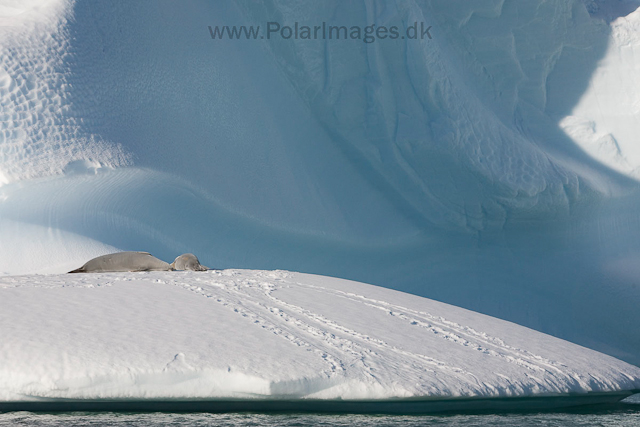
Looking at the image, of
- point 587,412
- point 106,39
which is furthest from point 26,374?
point 106,39

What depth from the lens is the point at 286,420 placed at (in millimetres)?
1672

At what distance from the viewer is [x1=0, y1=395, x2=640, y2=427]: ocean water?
1.60 meters

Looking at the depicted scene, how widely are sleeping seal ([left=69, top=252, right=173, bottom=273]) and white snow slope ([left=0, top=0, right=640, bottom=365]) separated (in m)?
1.12

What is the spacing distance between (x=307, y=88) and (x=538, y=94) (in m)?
2.22

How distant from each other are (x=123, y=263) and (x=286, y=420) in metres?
1.66

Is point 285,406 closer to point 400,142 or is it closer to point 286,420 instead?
point 286,420

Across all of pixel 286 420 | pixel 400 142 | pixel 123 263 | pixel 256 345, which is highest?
pixel 400 142

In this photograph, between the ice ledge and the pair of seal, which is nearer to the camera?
the ice ledge

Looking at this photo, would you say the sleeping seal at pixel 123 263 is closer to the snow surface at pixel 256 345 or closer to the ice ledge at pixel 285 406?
the snow surface at pixel 256 345

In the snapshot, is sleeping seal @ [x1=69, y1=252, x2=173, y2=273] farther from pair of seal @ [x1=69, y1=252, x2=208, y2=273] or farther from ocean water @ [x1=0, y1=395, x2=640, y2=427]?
ocean water @ [x1=0, y1=395, x2=640, y2=427]

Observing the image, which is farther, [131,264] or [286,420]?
[131,264]

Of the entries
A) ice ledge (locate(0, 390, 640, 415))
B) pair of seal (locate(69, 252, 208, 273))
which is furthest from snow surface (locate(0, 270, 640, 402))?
pair of seal (locate(69, 252, 208, 273))

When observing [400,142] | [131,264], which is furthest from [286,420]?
[400,142]

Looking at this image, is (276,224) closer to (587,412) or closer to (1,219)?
(1,219)
